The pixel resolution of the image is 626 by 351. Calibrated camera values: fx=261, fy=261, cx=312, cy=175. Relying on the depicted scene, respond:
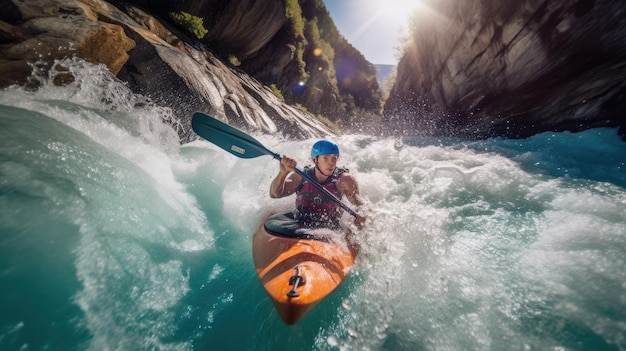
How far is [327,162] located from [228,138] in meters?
1.64

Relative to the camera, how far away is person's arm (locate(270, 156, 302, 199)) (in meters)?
3.40

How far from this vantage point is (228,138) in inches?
159

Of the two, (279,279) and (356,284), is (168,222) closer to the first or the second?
(279,279)

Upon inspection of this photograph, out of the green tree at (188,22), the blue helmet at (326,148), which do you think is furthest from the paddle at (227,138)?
the green tree at (188,22)

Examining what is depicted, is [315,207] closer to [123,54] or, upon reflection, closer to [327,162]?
[327,162]

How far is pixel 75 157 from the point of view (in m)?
2.74

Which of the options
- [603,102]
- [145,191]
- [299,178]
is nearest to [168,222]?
[145,191]

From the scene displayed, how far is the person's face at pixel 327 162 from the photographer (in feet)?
11.6

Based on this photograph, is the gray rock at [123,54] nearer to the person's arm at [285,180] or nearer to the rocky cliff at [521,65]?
the person's arm at [285,180]

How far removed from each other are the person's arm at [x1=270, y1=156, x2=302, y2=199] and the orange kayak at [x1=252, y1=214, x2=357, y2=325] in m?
0.60

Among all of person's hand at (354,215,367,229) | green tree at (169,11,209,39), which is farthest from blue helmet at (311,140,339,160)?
green tree at (169,11,209,39)

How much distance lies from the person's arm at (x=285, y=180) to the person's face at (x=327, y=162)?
0.37 metres

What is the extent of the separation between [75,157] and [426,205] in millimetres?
4820

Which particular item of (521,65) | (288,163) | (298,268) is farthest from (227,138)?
(521,65)
